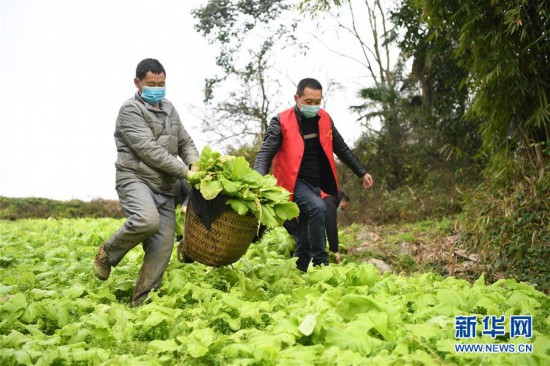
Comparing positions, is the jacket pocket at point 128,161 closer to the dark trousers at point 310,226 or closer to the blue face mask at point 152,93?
the blue face mask at point 152,93

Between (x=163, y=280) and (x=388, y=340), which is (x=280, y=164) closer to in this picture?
(x=163, y=280)

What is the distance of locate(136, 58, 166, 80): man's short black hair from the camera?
515 cm

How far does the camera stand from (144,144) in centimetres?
498

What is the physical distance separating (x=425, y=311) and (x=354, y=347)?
3.32ft

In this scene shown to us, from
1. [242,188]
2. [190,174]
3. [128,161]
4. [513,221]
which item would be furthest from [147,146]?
[513,221]

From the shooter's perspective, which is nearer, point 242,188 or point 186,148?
point 242,188

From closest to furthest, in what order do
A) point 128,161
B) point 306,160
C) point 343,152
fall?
point 128,161
point 306,160
point 343,152

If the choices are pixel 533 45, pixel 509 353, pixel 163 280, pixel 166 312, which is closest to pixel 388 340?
pixel 509 353

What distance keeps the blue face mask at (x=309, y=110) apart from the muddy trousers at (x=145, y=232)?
1.59 m

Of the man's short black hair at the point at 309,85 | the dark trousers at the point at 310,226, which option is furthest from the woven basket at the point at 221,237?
the man's short black hair at the point at 309,85

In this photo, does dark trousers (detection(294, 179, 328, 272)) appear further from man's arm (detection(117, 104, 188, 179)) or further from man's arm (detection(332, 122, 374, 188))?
man's arm (detection(117, 104, 188, 179))

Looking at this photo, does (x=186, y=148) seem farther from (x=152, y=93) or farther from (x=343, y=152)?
(x=343, y=152)

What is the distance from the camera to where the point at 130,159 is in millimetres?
5105

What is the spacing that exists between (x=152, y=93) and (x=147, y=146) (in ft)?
1.66
